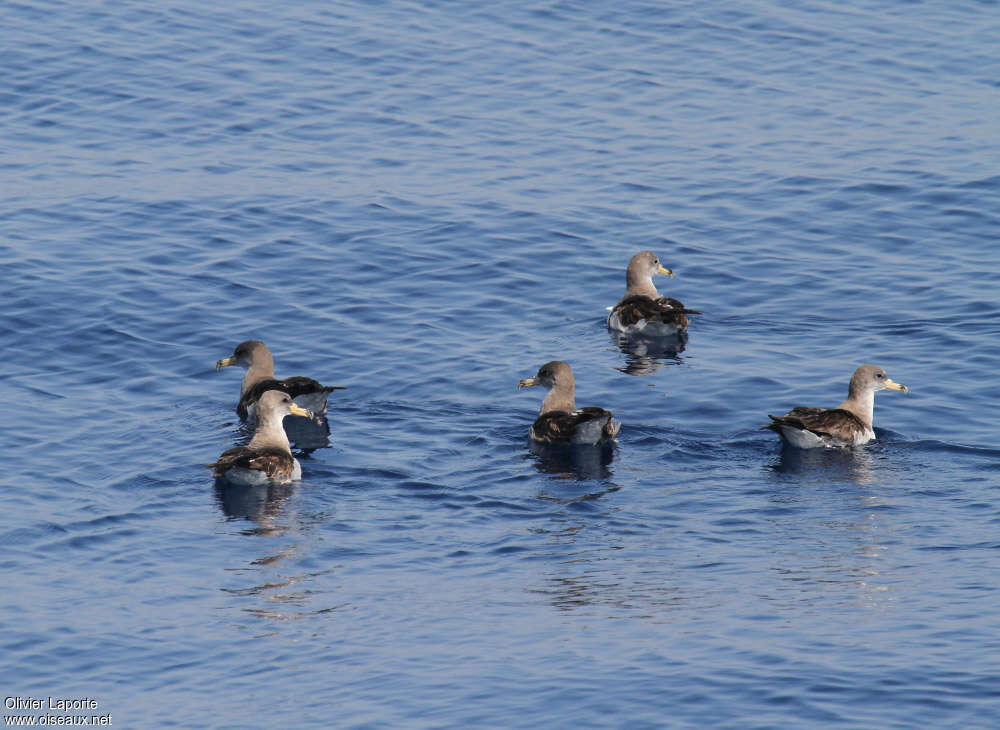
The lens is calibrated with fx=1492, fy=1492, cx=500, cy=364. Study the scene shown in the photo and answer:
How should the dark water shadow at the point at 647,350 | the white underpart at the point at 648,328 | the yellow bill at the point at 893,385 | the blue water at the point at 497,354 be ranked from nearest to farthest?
the blue water at the point at 497,354, the yellow bill at the point at 893,385, the dark water shadow at the point at 647,350, the white underpart at the point at 648,328

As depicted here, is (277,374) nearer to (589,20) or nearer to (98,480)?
(98,480)

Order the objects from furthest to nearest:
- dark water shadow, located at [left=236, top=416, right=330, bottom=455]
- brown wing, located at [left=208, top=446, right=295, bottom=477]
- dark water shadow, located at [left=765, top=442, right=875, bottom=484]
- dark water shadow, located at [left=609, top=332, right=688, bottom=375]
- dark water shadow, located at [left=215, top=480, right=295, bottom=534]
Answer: dark water shadow, located at [left=609, top=332, right=688, bottom=375], dark water shadow, located at [left=236, top=416, right=330, bottom=455], dark water shadow, located at [left=765, top=442, right=875, bottom=484], brown wing, located at [left=208, top=446, right=295, bottom=477], dark water shadow, located at [left=215, top=480, right=295, bottom=534]

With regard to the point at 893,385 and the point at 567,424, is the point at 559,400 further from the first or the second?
the point at 893,385

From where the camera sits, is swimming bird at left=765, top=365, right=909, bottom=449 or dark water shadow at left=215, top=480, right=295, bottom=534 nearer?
dark water shadow at left=215, top=480, right=295, bottom=534

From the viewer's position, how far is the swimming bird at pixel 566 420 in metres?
18.6

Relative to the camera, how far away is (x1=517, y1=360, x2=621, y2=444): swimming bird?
18609 mm

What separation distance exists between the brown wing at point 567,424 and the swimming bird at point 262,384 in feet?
9.66

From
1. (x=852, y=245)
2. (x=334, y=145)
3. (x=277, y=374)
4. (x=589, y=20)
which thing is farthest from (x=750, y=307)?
(x=589, y=20)

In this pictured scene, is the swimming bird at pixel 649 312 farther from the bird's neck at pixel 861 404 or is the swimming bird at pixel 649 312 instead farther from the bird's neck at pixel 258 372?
the bird's neck at pixel 258 372

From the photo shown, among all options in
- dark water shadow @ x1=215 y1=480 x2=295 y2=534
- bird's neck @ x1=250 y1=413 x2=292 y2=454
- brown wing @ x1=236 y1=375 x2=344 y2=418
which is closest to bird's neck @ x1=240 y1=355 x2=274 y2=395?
brown wing @ x1=236 y1=375 x2=344 y2=418

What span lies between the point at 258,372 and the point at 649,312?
6303 millimetres

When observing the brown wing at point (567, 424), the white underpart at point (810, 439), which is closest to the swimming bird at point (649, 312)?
the brown wing at point (567, 424)

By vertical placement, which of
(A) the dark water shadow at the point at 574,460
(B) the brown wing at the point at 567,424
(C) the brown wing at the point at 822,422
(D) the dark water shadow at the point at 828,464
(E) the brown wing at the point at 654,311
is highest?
(E) the brown wing at the point at 654,311

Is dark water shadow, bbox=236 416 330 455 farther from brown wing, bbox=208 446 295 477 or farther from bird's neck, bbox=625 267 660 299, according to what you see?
bird's neck, bbox=625 267 660 299
